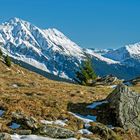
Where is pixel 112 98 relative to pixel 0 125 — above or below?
above

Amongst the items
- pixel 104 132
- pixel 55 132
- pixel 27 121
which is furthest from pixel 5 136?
pixel 104 132

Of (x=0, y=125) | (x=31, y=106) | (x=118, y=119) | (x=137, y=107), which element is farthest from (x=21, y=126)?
(x=137, y=107)

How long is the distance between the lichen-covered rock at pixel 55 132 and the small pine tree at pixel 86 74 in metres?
87.9

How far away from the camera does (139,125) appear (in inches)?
1403

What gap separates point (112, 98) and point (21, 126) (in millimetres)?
9926

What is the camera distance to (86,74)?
122 m

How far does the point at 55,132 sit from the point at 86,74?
91543mm

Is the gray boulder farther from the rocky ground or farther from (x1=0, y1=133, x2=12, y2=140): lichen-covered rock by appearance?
(x1=0, y1=133, x2=12, y2=140): lichen-covered rock

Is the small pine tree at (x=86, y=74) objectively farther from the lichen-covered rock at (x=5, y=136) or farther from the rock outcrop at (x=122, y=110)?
the lichen-covered rock at (x=5, y=136)

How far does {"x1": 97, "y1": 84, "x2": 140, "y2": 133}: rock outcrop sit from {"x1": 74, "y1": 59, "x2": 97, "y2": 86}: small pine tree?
80.8 m

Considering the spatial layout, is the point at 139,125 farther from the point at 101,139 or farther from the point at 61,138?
the point at 61,138

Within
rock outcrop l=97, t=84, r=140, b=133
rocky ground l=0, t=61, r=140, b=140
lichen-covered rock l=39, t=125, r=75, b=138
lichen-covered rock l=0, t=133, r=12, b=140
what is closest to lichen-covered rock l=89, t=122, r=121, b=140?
rocky ground l=0, t=61, r=140, b=140

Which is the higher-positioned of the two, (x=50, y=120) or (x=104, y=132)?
(x=50, y=120)

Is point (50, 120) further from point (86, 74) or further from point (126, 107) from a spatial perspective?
point (86, 74)
